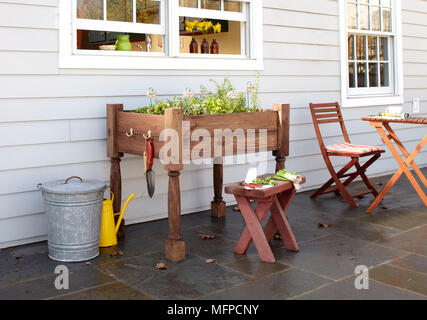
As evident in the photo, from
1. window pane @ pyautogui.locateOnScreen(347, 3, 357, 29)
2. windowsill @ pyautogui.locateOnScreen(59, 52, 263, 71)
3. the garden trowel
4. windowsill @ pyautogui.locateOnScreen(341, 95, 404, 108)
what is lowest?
the garden trowel

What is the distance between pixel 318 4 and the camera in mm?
5723

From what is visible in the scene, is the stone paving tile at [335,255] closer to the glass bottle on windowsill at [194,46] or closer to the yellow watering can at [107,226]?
the yellow watering can at [107,226]

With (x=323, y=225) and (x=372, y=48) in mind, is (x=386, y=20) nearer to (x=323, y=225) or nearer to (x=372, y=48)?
(x=372, y=48)

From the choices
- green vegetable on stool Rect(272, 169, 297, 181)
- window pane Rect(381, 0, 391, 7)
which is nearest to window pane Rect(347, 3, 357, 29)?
window pane Rect(381, 0, 391, 7)

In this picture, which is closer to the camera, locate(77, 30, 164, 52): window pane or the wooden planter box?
the wooden planter box

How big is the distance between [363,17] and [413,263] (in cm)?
382

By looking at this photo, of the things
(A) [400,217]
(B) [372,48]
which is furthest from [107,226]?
(B) [372,48]

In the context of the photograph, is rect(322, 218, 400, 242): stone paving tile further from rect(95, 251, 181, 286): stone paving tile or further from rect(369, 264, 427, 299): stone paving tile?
rect(95, 251, 181, 286): stone paving tile

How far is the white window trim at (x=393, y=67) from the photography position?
19.6ft

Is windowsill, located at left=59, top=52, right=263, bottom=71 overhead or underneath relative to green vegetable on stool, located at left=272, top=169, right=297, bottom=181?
overhead

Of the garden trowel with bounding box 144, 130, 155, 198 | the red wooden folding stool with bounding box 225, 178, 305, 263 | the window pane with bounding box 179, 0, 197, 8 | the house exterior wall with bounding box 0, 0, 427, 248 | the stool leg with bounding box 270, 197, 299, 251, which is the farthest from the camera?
the window pane with bounding box 179, 0, 197, 8

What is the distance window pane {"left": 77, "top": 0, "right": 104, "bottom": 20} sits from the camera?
159 inches

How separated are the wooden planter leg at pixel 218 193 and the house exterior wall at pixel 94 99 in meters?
0.22

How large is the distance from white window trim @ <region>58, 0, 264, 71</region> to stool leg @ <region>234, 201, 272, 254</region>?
1.61 meters
